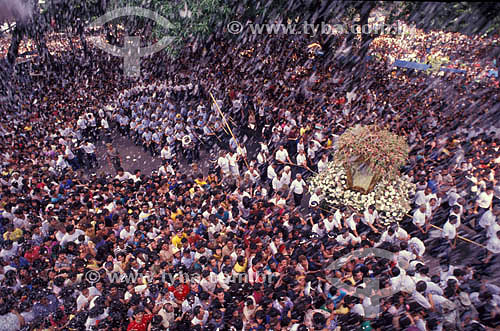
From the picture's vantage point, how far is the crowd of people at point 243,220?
5.35 meters

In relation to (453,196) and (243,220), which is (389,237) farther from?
(243,220)

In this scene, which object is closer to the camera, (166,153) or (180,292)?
(180,292)

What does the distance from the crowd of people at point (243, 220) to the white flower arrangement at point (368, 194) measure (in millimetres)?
236

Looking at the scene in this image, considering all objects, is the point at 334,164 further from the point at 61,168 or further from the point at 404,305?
the point at 61,168

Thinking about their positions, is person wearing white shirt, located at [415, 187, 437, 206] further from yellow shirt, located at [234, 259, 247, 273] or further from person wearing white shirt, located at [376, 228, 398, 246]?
yellow shirt, located at [234, 259, 247, 273]

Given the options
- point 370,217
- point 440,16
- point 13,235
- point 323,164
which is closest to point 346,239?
point 370,217

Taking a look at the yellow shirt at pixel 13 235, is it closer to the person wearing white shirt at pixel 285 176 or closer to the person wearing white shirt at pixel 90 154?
the person wearing white shirt at pixel 90 154

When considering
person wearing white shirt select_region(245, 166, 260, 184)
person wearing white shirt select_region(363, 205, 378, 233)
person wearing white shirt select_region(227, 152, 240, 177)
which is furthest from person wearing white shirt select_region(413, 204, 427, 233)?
person wearing white shirt select_region(227, 152, 240, 177)

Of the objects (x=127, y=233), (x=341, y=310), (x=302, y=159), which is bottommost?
(x=127, y=233)

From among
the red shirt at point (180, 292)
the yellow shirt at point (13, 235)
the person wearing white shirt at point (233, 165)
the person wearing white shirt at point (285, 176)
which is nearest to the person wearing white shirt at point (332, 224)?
the person wearing white shirt at point (285, 176)

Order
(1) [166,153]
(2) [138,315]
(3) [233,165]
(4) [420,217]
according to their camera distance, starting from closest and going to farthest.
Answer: (2) [138,315] → (4) [420,217] → (3) [233,165] → (1) [166,153]

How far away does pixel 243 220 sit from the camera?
24.2 feet

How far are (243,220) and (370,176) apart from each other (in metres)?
2.91

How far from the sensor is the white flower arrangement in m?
7.59
